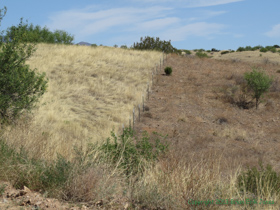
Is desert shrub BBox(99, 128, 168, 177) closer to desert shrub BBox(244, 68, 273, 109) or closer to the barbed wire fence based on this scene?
the barbed wire fence

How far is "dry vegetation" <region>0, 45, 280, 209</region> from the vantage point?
498cm

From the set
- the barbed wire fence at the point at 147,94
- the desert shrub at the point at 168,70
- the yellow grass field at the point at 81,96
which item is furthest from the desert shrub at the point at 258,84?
the yellow grass field at the point at 81,96

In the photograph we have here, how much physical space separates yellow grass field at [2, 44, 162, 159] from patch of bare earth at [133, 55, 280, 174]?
5.49ft

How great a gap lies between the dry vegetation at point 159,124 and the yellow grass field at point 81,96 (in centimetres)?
5

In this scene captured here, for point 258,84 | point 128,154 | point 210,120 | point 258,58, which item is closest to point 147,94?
point 210,120

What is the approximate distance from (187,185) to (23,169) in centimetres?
288

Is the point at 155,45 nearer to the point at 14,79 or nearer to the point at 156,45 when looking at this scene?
the point at 156,45

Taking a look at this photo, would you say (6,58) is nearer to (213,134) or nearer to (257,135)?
(213,134)

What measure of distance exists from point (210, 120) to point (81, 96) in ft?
25.1

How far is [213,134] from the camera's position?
46.4ft

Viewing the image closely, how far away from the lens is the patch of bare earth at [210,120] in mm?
11852

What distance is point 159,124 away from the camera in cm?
1491

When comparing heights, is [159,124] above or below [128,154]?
below

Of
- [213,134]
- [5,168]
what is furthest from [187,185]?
[213,134]
